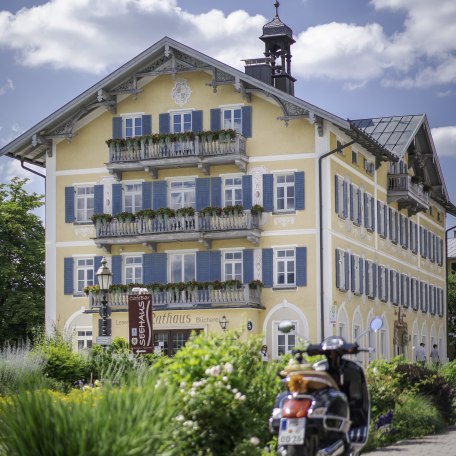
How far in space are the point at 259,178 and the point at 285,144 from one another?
1.55 meters

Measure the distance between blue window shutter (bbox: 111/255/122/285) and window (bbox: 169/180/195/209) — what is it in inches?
112

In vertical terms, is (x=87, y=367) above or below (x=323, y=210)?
below

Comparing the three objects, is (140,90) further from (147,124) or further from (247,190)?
(247,190)

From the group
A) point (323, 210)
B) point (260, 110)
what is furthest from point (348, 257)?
point (260, 110)

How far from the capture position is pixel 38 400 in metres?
9.90

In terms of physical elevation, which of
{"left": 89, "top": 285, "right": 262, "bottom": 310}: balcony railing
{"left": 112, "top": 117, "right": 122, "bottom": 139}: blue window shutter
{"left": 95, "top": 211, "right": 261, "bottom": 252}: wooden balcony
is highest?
{"left": 112, "top": 117, "right": 122, "bottom": 139}: blue window shutter

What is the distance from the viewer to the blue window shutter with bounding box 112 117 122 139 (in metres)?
48.4

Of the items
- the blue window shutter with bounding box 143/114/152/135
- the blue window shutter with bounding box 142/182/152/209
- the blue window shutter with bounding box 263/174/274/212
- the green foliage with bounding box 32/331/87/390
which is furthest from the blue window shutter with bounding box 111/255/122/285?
the green foliage with bounding box 32/331/87/390

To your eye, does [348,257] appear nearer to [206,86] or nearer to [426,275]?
[206,86]

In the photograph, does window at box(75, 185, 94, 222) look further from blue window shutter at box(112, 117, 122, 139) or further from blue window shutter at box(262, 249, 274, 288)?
blue window shutter at box(262, 249, 274, 288)

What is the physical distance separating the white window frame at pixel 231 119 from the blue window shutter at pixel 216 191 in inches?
75.2

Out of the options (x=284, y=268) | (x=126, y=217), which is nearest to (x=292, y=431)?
(x=284, y=268)

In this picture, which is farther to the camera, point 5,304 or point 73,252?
point 5,304

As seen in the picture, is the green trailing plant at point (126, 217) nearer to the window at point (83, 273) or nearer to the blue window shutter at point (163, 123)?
the window at point (83, 273)
